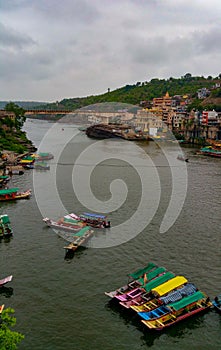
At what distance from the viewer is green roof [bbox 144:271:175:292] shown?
40.3 feet

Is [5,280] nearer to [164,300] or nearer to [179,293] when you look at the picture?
[164,300]

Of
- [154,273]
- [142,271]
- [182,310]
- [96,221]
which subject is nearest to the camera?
[182,310]

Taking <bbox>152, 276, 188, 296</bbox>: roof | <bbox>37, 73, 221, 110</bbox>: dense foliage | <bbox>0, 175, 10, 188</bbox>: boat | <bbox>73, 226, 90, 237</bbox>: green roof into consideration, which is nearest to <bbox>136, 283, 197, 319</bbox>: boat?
<bbox>152, 276, 188, 296</bbox>: roof

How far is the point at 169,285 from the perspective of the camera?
12.3 meters

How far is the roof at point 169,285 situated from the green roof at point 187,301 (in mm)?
620

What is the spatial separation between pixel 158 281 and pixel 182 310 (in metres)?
1.31

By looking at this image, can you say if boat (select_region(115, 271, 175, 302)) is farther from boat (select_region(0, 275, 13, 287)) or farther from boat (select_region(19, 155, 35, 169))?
boat (select_region(19, 155, 35, 169))

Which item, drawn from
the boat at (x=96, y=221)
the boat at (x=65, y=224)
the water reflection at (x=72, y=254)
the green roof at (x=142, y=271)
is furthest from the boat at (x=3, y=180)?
the green roof at (x=142, y=271)

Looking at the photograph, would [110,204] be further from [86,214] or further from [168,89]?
[168,89]

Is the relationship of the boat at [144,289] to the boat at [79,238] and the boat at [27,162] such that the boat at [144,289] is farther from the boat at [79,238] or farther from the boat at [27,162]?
the boat at [27,162]

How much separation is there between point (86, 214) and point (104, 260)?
4444 millimetres

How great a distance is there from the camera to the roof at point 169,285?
12031mm

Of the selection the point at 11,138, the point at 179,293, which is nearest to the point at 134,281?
the point at 179,293

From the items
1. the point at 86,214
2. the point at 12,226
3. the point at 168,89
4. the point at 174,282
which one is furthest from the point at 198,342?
the point at 168,89
